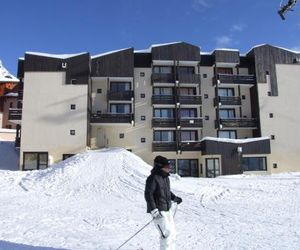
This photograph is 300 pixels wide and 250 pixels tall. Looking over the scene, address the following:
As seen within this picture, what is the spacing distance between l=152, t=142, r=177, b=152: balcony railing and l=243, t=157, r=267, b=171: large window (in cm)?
653

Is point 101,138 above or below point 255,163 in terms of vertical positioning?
above

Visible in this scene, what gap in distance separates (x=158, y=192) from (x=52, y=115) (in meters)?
26.8

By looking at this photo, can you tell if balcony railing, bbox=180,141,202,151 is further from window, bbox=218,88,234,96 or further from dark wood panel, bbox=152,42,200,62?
dark wood panel, bbox=152,42,200,62

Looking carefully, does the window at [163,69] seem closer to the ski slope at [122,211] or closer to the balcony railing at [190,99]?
the balcony railing at [190,99]

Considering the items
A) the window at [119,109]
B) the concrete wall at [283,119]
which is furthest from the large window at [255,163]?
the window at [119,109]

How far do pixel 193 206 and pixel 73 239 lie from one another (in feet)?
20.1

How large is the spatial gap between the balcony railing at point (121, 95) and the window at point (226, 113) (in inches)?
360

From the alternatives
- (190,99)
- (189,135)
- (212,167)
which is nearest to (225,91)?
(190,99)

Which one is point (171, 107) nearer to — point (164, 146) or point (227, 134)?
point (164, 146)

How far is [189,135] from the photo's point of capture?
116ft

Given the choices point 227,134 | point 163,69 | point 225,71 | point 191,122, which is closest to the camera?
point 191,122

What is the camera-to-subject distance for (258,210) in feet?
41.4

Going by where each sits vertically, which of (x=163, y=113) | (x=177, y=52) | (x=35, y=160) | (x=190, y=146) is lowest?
(x=35, y=160)

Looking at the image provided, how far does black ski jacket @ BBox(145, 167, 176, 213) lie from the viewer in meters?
6.24
